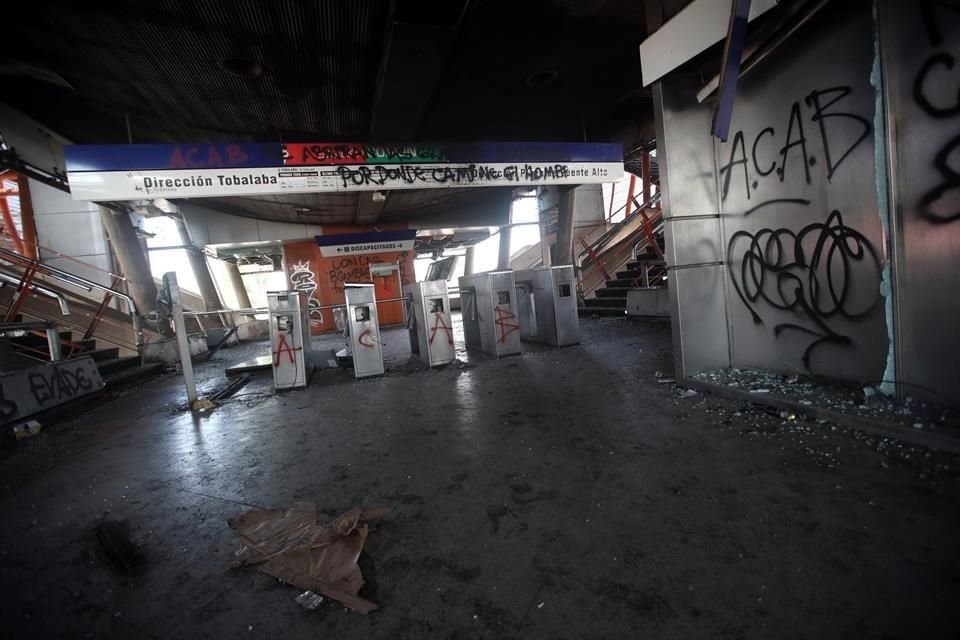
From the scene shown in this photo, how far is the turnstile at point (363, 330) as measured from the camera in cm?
706

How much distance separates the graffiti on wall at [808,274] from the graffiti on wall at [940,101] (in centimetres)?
58

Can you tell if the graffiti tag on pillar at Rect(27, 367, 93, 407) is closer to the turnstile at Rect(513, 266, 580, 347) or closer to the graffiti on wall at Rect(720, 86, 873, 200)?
the turnstile at Rect(513, 266, 580, 347)

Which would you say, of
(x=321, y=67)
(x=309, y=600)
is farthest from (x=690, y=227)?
(x=321, y=67)

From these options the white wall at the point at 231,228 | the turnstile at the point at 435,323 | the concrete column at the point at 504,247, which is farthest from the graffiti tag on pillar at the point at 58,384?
the concrete column at the point at 504,247

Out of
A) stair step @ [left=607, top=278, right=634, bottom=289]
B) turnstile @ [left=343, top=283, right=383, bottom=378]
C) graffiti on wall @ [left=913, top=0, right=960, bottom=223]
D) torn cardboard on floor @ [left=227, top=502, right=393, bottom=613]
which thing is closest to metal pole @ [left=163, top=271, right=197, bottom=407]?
turnstile @ [left=343, top=283, right=383, bottom=378]

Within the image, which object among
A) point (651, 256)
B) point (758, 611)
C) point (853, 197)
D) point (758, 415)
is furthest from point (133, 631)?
point (651, 256)

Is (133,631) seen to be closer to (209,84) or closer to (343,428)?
(343,428)

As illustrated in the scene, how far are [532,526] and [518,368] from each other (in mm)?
4453

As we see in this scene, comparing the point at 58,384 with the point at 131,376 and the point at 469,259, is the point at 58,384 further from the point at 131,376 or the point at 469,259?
the point at 469,259

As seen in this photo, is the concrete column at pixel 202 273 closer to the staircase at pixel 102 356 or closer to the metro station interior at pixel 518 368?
the metro station interior at pixel 518 368

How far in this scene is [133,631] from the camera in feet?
6.11

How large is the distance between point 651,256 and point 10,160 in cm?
1412

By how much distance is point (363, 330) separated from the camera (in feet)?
23.4

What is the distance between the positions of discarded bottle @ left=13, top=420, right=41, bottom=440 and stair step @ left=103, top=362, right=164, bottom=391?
2.12 meters
